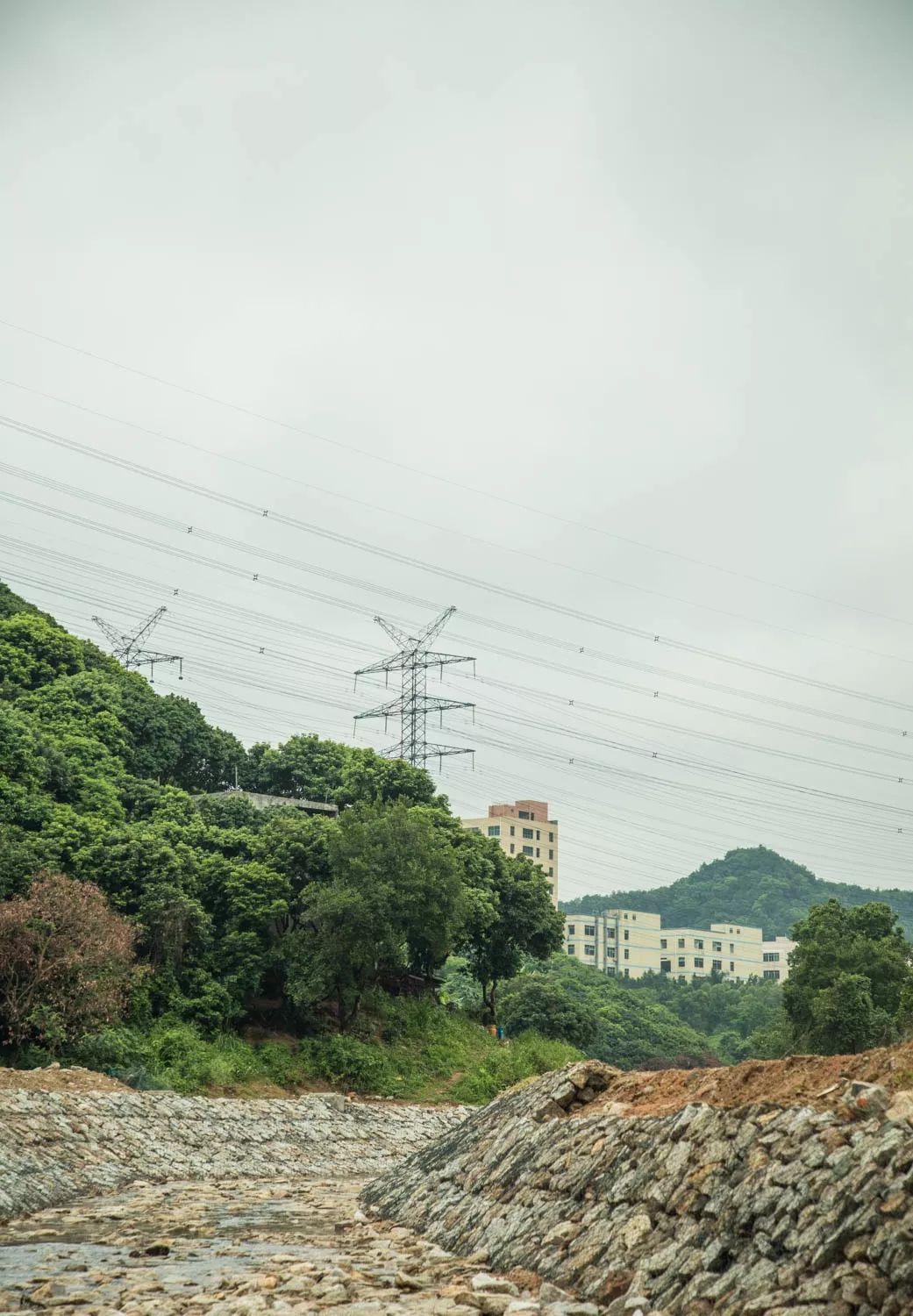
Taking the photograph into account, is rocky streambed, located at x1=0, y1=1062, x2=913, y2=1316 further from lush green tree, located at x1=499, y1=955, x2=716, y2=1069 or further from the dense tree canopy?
lush green tree, located at x1=499, y1=955, x2=716, y2=1069

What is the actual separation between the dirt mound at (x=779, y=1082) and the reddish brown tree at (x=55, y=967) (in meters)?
27.2

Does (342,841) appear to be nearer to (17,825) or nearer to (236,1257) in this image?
(17,825)

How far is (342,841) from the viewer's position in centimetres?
5794

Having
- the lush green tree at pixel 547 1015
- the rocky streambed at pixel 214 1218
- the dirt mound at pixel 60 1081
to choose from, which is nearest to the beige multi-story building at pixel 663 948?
the lush green tree at pixel 547 1015

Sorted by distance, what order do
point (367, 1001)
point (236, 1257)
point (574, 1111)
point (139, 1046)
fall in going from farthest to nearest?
point (367, 1001), point (139, 1046), point (574, 1111), point (236, 1257)

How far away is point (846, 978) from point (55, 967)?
33.5 metres

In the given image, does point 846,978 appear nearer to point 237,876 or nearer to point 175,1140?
point 237,876

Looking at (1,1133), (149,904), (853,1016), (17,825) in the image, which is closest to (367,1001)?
(149,904)

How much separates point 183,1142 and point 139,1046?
1258cm

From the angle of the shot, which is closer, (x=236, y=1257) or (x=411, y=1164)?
(x=236, y=1257)

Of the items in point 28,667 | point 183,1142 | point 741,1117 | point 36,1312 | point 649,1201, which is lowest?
point 183,1142

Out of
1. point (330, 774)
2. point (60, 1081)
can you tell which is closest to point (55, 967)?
point (60, 1081)

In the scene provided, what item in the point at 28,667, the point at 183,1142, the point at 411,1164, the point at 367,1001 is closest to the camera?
the point at 411,1164

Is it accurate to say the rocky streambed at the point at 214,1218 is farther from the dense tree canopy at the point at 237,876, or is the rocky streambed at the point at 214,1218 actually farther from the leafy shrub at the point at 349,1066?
the dense tree canopy at the point at 237,876
